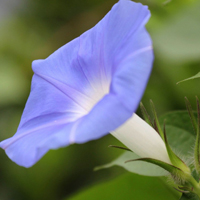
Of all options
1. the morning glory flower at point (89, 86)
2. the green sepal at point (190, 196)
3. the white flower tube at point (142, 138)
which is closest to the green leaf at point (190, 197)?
the green sepal at point (190, 196)

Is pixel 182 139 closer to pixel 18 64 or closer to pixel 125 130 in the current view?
pixel 125 130

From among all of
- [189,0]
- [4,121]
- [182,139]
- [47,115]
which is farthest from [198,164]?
[4,121]

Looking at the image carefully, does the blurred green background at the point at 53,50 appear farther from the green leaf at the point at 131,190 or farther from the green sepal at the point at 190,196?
the green sepal at the point at 190,196

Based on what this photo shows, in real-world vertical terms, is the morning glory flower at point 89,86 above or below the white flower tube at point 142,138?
above

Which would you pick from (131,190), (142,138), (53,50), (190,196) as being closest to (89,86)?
(142,138)

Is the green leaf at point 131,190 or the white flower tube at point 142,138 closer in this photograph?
the white flower tube at point 142,138

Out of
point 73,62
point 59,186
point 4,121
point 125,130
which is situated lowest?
point 59,186
